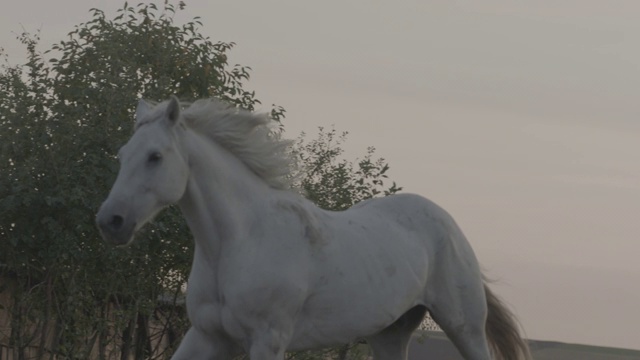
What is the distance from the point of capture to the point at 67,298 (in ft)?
44.6

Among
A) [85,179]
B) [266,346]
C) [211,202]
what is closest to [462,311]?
[266,346]

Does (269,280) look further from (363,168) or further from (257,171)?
(363,168)

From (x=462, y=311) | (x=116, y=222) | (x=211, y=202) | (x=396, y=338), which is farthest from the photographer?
(x=396, y=338)

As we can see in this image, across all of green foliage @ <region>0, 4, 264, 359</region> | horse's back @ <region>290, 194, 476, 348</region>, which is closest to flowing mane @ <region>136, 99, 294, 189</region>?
horse's back @ <region>290, 194, 476, 348</region>

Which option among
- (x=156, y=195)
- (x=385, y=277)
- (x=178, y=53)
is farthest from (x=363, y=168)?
(x=156, y=195)

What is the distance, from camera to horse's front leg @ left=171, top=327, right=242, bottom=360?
666cm

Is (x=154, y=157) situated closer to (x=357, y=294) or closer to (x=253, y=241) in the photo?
(x=253, y=241)

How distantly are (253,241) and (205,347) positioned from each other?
594 mm

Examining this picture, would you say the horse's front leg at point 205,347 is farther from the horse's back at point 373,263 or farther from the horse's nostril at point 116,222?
the horse's nostril at point 116,222

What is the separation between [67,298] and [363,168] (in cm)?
389

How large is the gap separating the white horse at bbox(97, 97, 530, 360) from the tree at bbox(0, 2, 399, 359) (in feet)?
17.9

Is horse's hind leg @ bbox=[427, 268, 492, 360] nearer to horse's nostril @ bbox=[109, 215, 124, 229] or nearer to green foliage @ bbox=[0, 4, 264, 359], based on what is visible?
horse's nostril @ bbox=[109, 215, 124, 229]

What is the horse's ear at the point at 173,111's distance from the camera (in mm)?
6398

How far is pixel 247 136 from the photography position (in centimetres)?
689
